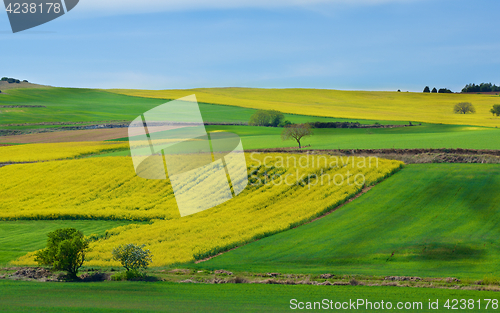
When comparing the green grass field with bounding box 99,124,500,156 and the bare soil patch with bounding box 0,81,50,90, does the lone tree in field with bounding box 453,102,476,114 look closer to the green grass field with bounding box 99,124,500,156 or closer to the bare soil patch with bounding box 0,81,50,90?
the green grass field with bounding box 99,124,500,156

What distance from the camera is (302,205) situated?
3856 centimetres

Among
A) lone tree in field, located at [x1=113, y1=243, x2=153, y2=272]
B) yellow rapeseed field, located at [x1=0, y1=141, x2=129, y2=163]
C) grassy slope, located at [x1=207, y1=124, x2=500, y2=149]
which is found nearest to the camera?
lone tree in field, located at [x1=113, y1=243, x2=153, y2=272]

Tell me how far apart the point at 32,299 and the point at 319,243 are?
17.7 m

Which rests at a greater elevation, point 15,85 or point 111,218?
point 15,85

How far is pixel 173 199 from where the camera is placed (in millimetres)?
46688

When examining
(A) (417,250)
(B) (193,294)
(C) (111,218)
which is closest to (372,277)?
(A) (417,250)

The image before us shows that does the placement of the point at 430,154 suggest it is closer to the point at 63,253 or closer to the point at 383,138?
the point at 383,138

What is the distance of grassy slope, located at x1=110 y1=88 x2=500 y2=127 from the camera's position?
10225cm

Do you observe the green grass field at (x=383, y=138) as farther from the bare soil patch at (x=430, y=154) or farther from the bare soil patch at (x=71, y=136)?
the bare soil patch at (x=71, y=136)

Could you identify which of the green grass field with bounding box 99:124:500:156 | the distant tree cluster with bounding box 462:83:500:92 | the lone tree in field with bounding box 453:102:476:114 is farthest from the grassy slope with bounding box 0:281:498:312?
the distant tree cluster with bounding box 462:83:500:92

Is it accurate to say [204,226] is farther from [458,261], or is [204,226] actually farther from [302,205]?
[458,261]

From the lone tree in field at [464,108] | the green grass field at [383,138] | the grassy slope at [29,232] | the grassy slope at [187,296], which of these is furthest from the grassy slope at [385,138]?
the grassy slope at [187,296]

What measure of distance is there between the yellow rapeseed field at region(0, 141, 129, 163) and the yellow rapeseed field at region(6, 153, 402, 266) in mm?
6094

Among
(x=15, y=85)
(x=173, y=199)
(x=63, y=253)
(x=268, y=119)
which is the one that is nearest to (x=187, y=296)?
(x=63, y=253)
